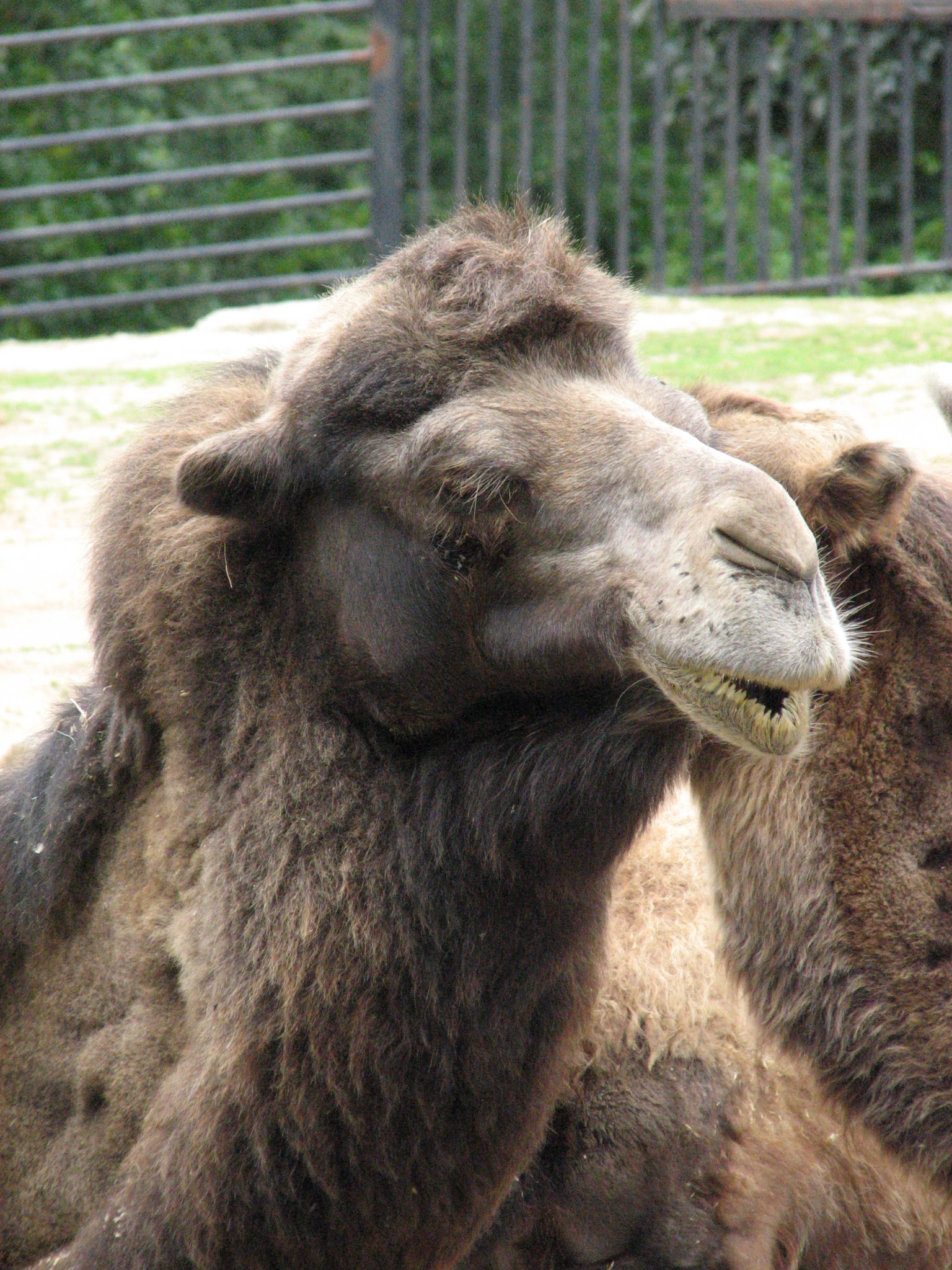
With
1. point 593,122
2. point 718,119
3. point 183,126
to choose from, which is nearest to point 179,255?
point 183,126

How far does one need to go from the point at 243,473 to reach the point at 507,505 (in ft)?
1.76

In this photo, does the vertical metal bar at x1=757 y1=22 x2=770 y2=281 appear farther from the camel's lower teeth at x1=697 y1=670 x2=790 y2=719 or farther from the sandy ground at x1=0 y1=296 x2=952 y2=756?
the camel's lower teeth at x1=697 y1=670 x2=790 y2=719

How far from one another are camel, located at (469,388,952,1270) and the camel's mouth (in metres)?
0.68

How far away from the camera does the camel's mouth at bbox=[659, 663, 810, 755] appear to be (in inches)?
99.4

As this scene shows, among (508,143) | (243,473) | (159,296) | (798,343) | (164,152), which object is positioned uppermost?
(243,473)

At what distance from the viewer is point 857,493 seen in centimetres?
321

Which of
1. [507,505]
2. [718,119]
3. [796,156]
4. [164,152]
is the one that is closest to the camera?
[507,505]

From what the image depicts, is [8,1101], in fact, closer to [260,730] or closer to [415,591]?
[260,730]

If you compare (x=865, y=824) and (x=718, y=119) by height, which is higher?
(x=865, y=824)

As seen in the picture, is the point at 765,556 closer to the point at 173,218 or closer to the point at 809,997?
the point at 809,997

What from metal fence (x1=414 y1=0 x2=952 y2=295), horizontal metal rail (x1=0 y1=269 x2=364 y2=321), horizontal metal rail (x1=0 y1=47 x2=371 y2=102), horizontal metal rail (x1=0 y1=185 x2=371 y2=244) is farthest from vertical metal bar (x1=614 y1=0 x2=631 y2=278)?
horizontal metal rail (x1=0 y1=269 x2=364 y2=321)

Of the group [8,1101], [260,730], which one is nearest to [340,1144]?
[260,730]

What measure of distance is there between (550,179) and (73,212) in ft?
17.3

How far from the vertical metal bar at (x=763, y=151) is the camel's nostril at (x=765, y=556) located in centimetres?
1037
